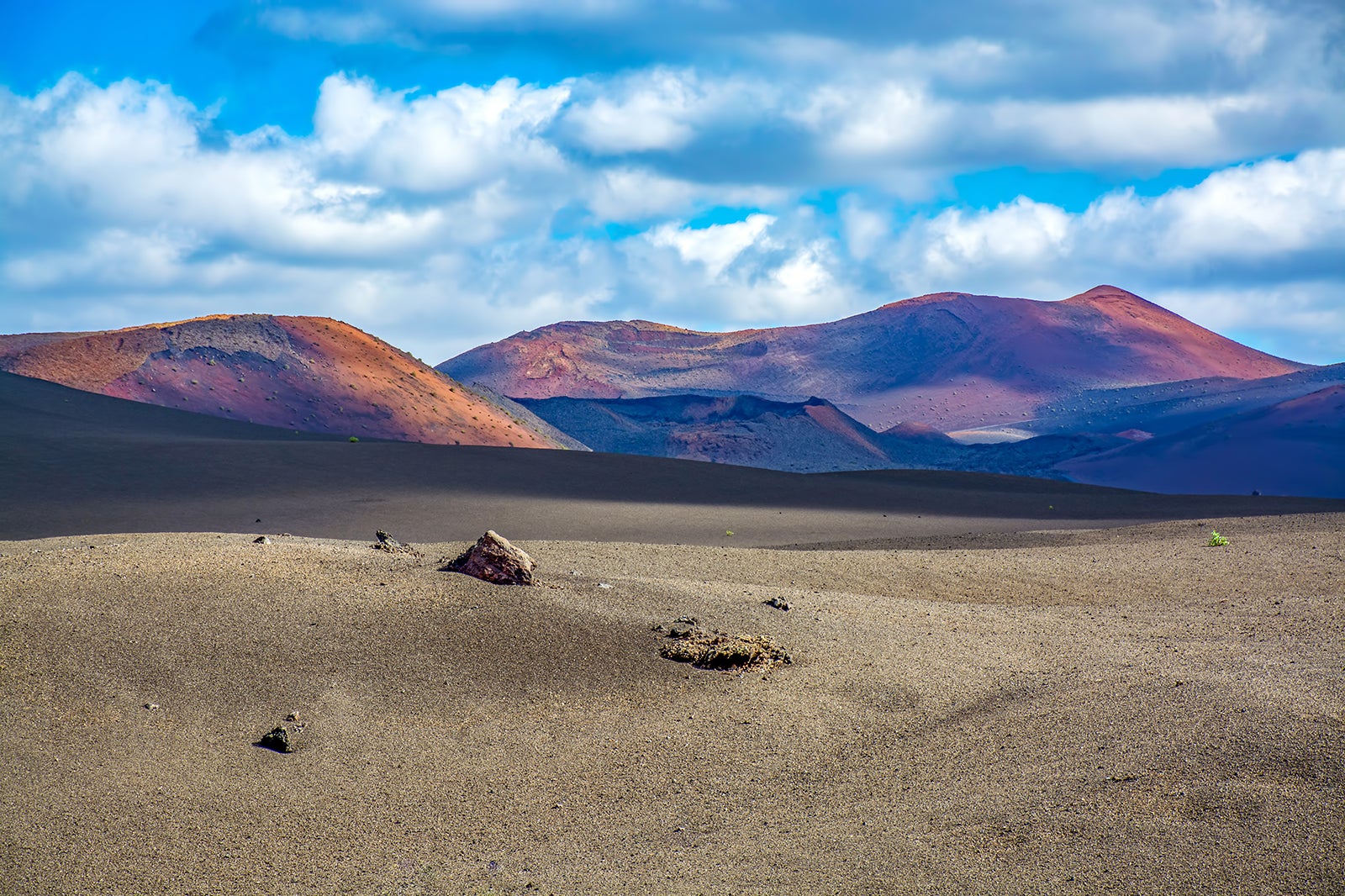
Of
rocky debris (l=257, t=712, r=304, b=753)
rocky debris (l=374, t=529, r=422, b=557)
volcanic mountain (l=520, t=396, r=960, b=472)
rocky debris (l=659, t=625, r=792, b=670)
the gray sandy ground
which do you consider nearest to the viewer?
the gray sandy ground

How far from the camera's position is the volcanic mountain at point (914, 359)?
105188 millimetres

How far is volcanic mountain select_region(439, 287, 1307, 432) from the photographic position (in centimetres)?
10519

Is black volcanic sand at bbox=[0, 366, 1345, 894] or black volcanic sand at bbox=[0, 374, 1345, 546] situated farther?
black volcanic sand at bbox=[0, 374, 1345, 546]

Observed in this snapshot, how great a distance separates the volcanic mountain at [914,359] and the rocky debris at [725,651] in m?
93.1

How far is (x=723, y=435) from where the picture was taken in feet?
225

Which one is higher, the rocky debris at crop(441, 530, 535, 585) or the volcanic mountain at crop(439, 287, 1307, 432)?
the volcanic mountain at crop(439, 287, 1307, 432)

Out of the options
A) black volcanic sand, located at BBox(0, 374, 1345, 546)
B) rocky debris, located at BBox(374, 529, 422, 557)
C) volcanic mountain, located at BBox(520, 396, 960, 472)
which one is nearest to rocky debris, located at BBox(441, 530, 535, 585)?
rocky debris, located at BBox(374, 529, 422, 557)

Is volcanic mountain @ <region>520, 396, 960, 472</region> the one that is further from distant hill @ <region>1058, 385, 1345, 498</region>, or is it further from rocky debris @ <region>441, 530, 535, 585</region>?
rocky debris @ <region>441, 530, 535, 585</region>

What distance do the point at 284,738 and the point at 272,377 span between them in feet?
135

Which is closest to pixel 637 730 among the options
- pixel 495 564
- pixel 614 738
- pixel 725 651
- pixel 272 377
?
pixel 614 738

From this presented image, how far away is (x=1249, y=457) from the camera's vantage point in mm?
61844

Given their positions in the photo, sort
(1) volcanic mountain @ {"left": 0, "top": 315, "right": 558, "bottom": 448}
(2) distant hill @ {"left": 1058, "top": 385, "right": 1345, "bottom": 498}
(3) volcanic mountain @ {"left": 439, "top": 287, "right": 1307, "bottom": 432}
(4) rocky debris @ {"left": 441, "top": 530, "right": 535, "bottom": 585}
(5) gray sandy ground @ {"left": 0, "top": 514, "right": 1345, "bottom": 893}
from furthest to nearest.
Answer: (3) volcanic mountain @ {"left": 439, "top": 287, "right": 1307, "bottom": 432} < (2) distant hill @ {"left": 1058, "top": 385, "right": 1345, "bottom": 498} < (1) volcanic mountain @ {"left": 0, "top": 315, "right": 558, "bottom": 448} < (4) rocky debris @ {"left": 441, "top": 530, "right": 535, "bottom": 585} < (5) gray sandy ground @ {"left": 0, "top": 514, "right": 1345, "bottom": 893}

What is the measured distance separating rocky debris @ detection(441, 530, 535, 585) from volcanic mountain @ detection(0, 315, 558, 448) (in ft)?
112

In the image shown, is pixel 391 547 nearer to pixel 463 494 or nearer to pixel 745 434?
pixel 463 494
